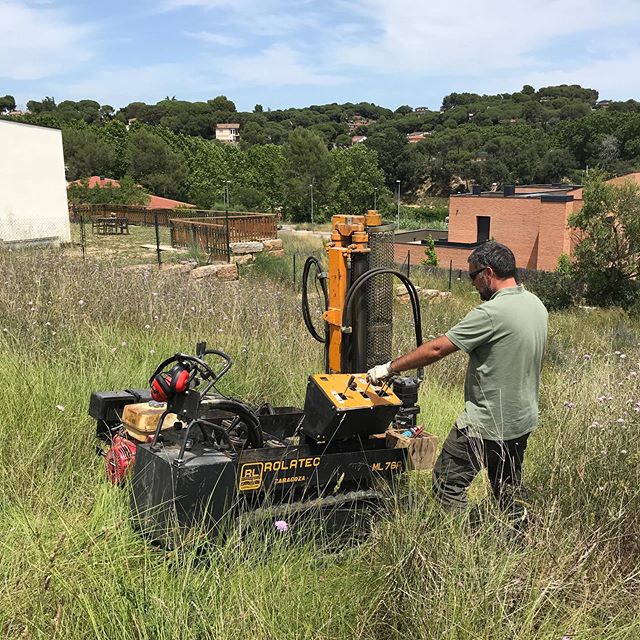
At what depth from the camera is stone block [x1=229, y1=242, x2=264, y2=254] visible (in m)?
17.8

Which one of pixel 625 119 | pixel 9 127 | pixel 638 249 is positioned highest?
pixel 625 119

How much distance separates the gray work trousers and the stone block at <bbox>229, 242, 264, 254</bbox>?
568 inches

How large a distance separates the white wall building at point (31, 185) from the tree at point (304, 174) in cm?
5583

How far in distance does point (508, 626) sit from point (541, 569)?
0.43 metres

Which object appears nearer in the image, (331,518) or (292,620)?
(292,620)

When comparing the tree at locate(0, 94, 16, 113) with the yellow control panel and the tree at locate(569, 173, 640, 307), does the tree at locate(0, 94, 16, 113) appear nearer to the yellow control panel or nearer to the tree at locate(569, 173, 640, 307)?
the tree at locate(569, 173, 640, 307)

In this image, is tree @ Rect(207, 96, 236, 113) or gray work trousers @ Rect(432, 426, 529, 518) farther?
tree @ Rect(207, 96, 236, 113)

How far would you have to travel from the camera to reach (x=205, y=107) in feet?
434

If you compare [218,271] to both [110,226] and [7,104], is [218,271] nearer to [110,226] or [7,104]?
[110,226]

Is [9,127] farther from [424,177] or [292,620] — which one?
[424,177]

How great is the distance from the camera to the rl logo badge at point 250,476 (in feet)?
10.5

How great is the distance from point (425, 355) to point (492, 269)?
662mm

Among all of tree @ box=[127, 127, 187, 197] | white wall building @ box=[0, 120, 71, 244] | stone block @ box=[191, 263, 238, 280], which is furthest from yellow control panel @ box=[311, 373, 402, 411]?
tree @ box=[127, 127, 187, 197]

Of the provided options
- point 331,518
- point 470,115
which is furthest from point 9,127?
point 470,115
